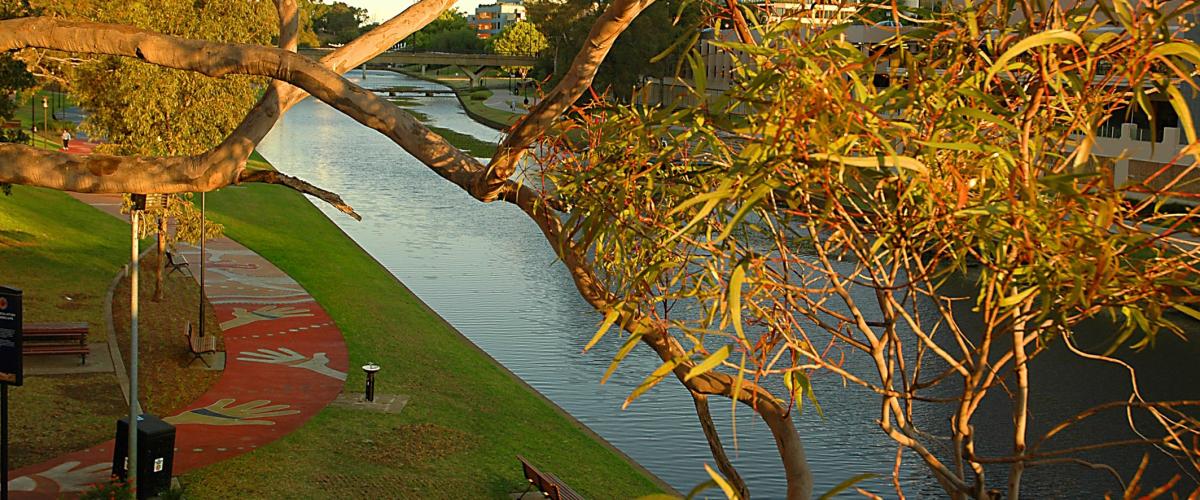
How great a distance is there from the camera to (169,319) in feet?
73.3

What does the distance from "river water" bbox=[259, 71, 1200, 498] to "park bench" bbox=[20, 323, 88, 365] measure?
23.5ft

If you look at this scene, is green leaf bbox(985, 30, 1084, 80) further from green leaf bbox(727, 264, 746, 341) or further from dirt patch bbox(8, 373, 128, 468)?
dirt patch bbox(8, 373, 128, 468)

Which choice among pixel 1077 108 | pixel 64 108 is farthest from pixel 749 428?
pixel 64 108

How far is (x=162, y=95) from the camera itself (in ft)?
71.5

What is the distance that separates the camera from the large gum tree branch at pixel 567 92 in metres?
4.54

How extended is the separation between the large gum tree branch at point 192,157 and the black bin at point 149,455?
25.2 ft

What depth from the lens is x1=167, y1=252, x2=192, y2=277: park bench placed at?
86.8 feet

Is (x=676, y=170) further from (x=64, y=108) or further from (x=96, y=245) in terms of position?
(x=64, y=108)

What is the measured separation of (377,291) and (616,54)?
46.0m

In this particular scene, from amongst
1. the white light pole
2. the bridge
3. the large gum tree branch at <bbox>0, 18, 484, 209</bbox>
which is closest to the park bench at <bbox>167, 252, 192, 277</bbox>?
the white light pole

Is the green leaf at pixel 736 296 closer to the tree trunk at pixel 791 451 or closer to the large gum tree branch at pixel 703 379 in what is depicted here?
the large gum tree branch at pixel 703 379

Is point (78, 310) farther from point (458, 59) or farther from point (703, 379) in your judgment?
point (458, 59)

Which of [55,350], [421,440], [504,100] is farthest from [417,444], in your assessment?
[504,100]

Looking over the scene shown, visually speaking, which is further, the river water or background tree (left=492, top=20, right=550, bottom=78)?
background tree (left=492, top=20, right=550, bottom=78)
